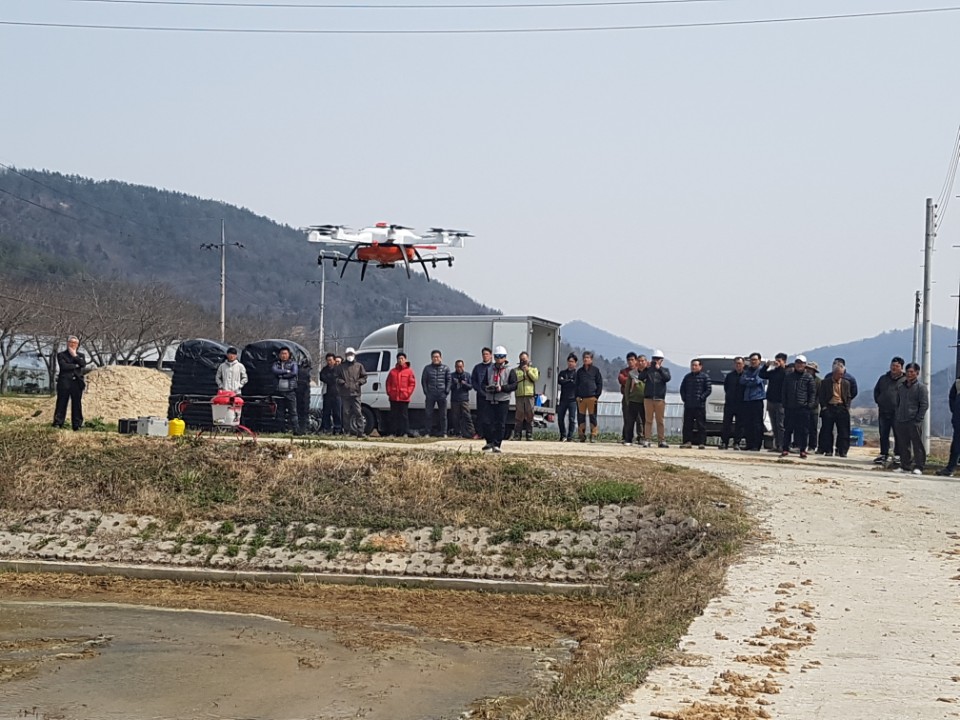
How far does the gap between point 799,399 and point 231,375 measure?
34.3 ft

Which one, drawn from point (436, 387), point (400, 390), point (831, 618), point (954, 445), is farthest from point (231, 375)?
point (831, 618)

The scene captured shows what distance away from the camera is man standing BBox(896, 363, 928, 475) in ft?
66.1

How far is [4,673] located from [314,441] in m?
9.95

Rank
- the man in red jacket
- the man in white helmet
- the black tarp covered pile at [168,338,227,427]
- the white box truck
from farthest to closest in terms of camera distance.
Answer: the white box truck
the black tarp covered pile at [168,338,227,427]
the man in red jacket
the man in white helmet

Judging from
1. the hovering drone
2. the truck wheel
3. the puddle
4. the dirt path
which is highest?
the hovering drone

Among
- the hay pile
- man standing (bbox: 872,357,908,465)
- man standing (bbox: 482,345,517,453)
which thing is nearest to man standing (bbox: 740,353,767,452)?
man standing (bbox: 872,357,908,465)

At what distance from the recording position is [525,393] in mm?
23062

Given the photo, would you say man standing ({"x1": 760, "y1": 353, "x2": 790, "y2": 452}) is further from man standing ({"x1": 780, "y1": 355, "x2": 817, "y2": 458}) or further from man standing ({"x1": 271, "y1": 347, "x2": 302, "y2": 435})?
man standing ({"x1": 271, "y1": 347, "x2": 302, "y2": 435})

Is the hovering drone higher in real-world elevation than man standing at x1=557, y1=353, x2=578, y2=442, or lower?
higher

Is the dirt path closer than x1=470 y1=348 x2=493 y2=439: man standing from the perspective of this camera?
Yes

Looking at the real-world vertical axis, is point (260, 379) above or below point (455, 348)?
below

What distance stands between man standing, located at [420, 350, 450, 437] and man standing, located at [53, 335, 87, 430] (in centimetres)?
667

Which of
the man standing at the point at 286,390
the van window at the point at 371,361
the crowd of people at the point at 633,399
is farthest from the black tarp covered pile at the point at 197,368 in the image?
the van window at the point at 371,361

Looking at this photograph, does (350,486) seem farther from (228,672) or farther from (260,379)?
(260,379)
